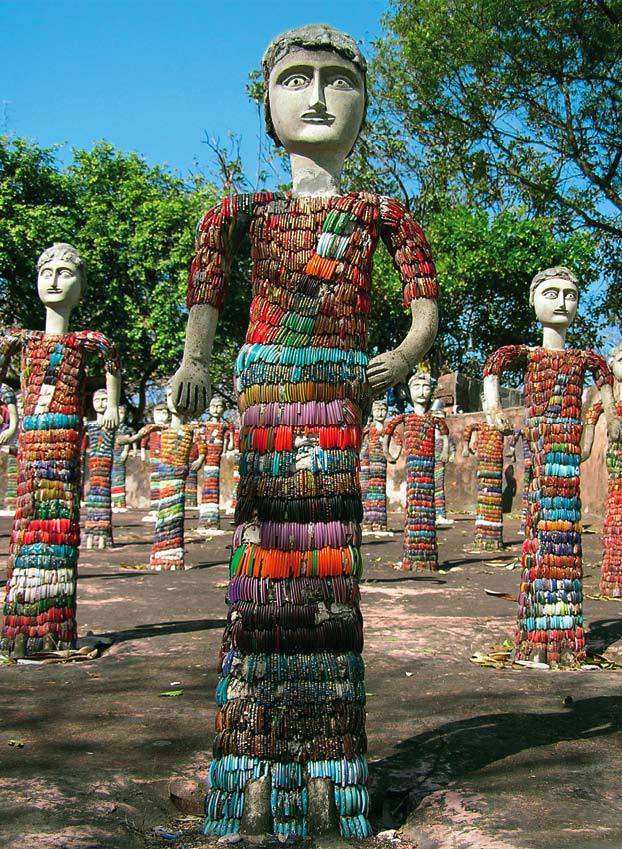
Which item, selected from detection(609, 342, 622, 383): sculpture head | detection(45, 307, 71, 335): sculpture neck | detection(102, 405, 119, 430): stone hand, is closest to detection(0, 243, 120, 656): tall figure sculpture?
detection(45, 307, 71, 335): sculpture neck

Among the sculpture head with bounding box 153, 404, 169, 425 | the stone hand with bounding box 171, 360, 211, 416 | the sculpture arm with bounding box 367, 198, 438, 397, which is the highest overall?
the sculpture head with bounding box 153, 404, 169, 425

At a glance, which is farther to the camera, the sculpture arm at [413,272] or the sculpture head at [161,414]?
the sculpture head at [161,414]

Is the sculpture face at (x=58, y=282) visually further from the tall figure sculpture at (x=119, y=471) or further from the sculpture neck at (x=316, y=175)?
the tall figure sculpture at (x=119, y=471)

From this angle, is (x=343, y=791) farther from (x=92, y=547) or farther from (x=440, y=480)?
(x=440, y=480)

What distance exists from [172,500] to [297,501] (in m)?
8.47

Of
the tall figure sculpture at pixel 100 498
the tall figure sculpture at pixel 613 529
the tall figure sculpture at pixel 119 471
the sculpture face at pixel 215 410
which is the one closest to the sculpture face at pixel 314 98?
the tall figure sculpture at pixel 613 529

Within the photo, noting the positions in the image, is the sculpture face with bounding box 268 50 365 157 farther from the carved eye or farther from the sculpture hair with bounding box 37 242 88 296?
the sculpture hair with bounding box 37 242 88 296

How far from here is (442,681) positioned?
5660mm

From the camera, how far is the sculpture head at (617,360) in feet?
31.3

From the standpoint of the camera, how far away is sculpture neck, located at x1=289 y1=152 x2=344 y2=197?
3809mm

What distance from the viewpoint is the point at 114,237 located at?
25.3m

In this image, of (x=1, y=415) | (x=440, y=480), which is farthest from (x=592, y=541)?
(x=1, y=415)

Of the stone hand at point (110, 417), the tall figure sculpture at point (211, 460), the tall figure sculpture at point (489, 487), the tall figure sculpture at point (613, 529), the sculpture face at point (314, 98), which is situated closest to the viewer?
the sculpture face at point (314, 98)

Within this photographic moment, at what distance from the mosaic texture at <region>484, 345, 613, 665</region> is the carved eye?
10.8 feet
